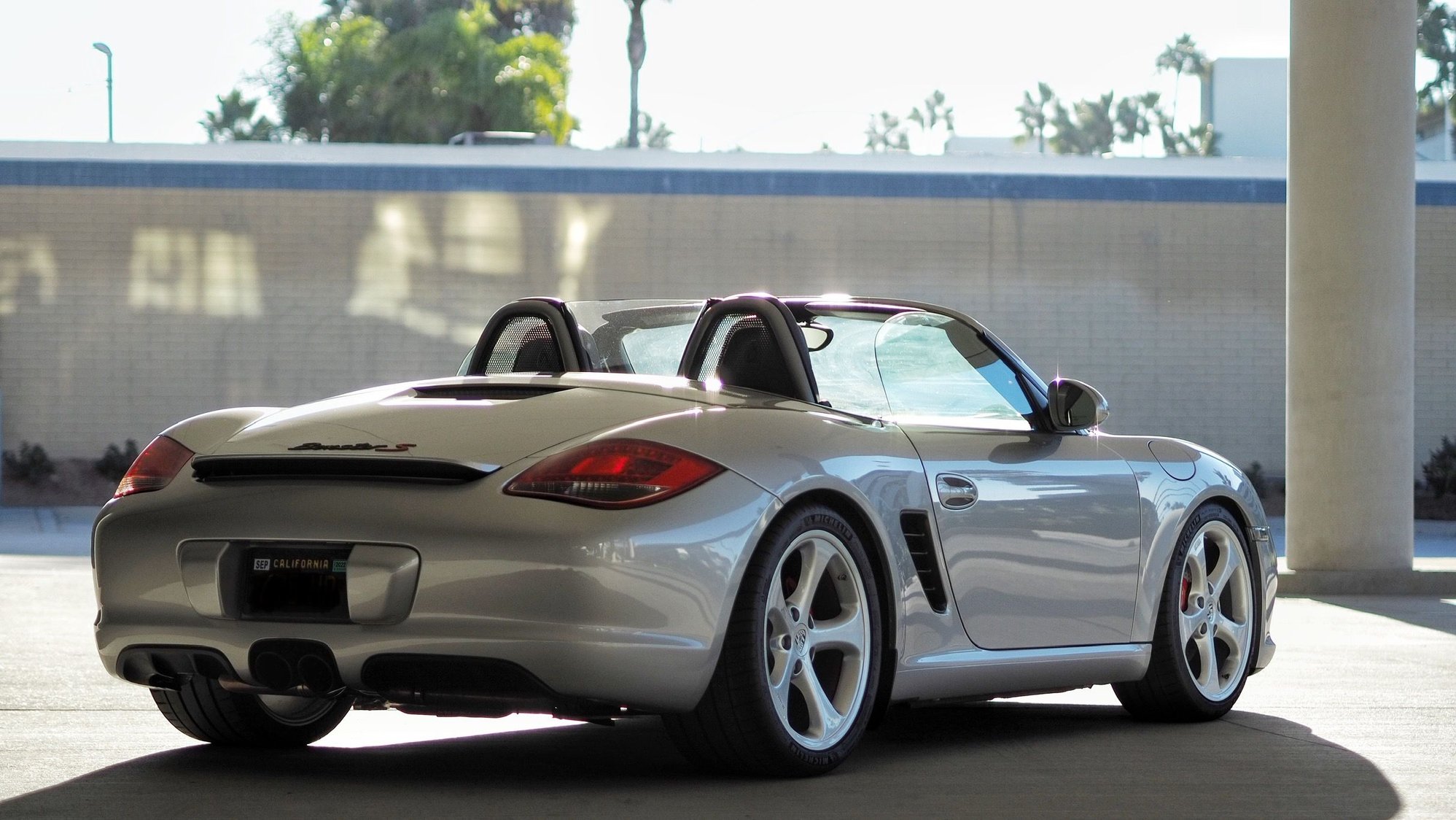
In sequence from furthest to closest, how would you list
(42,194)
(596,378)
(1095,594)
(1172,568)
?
(42,194) → (1172,568) → (1095,594) → (596,378)

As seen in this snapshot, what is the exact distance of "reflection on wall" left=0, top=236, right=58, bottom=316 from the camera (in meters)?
26.6

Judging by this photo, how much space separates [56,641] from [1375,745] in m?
5.95

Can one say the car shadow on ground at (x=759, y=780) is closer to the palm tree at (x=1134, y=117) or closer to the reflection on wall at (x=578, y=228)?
the reflection on wall at (x=578, y=228)

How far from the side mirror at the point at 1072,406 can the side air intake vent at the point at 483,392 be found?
5.72 feet

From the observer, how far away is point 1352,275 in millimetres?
12930

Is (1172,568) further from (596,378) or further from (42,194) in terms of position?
(42,194)

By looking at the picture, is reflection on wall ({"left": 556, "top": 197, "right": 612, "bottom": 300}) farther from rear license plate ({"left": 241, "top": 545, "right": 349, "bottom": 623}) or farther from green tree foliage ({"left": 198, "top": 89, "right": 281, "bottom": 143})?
green tree foliage ({"left": 198, "top": 89, "right": 281, "bottom": 143})

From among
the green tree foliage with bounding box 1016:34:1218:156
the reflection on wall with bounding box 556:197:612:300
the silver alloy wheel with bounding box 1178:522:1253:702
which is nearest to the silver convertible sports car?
the silver alloy wheel with bounding box 1178:522:1253:702

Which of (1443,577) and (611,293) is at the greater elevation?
(611,293)

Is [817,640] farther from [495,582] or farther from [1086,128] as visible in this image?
[1086,128]

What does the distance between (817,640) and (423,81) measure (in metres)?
48.1

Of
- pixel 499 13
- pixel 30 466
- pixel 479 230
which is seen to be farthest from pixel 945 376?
pixel 499 13

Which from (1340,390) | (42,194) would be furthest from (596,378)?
(42,194)

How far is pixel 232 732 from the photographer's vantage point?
534cm
